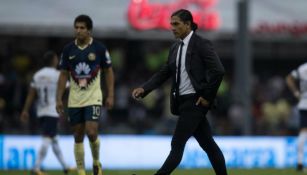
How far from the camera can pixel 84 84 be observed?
1417 centimetres

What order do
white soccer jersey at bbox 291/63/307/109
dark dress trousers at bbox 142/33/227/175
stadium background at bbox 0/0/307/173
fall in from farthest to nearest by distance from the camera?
stadium background at bbox 0/0/307/173 → white soccer jersey at bbox 291/63/307/109 → dark dress trousers at bbox 142/33/227/175

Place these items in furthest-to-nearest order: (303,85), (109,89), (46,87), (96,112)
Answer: (303,85) → (46,87) → (109,89) → (96,112)

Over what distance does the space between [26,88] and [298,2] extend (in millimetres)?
9234

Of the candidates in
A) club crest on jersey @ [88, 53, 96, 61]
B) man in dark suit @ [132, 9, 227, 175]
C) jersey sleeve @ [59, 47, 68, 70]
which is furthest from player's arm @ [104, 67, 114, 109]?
man in dark suit @ [132, 9, 227, 175]

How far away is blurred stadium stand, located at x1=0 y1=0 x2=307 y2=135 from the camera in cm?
2797

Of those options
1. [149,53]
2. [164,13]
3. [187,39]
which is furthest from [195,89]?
[149,53]

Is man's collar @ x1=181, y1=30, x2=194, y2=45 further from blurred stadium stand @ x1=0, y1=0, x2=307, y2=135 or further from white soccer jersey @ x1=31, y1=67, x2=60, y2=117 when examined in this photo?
blurred stadium stand @ x1=0, y1=0, x2=307, y2=135

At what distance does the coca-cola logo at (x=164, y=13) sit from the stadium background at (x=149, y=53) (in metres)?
0.03

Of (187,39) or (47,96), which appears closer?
(187,39)

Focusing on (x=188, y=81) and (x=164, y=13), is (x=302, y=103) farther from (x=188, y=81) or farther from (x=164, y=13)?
(x=164, y=13)

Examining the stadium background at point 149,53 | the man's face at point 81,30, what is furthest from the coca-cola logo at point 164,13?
the man's face at point 81,30

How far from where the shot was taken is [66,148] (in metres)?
23.0

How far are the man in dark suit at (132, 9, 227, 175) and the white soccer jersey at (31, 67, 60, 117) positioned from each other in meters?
6.18

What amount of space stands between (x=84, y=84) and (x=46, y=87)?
4.32 m
